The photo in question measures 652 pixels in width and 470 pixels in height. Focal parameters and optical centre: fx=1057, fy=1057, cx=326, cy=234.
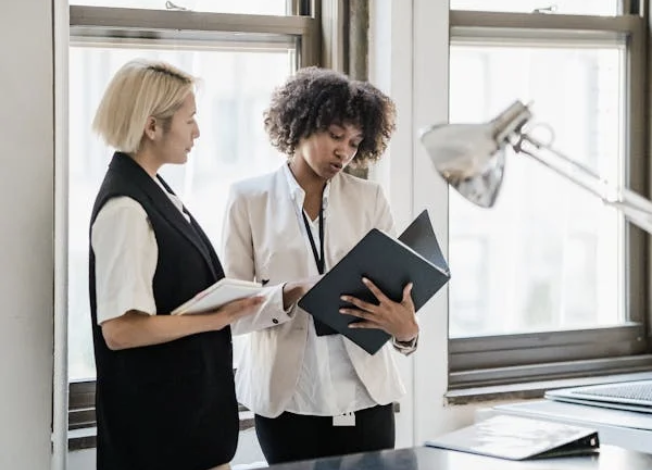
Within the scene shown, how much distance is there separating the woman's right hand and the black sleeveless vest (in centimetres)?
6

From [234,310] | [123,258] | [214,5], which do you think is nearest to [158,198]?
[123,258]

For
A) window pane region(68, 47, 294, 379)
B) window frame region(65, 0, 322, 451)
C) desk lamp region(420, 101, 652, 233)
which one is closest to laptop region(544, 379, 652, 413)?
window frame region(65, 0, 322, 451)

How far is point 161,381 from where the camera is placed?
2.31m

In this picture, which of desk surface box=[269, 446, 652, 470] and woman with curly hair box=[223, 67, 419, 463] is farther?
woman with curly hair box=[223, 67, 419, 463]

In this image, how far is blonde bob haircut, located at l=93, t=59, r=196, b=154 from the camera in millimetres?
2352

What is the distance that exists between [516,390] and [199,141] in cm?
132

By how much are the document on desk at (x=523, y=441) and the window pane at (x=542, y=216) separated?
123cm

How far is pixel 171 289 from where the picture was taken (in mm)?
2328

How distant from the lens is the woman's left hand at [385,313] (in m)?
2.46

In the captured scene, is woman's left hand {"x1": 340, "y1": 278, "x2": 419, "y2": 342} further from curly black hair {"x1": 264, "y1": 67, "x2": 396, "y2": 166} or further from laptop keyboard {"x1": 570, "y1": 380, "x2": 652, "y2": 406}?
laptop keyboard {"x1": 570, "y1": 380, "x2": 652, "y2": 406}

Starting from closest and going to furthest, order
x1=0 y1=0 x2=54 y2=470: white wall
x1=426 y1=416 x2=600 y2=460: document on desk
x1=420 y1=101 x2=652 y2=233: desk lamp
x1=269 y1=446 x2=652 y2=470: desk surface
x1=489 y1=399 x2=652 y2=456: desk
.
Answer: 1. x1=420 y1=101 x2=652 y2=233: desk lamp
2. x1=269 y1=446 x2=652 y2=470: desk surface
3. x1=426 y1=416 x2=600 y2=460: document on desk
4. x1=489 y1=399 x2=652 y2=456: desk
5. x1=0 y1=0 x2=54 y2=470: white wall

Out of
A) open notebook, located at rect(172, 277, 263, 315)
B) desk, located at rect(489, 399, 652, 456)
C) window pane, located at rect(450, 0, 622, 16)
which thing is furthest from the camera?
window pane, located at rect(450, 0, 622, 16)

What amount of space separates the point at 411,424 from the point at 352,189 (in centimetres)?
96

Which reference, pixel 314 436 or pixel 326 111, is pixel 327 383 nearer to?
pixel 314 436
